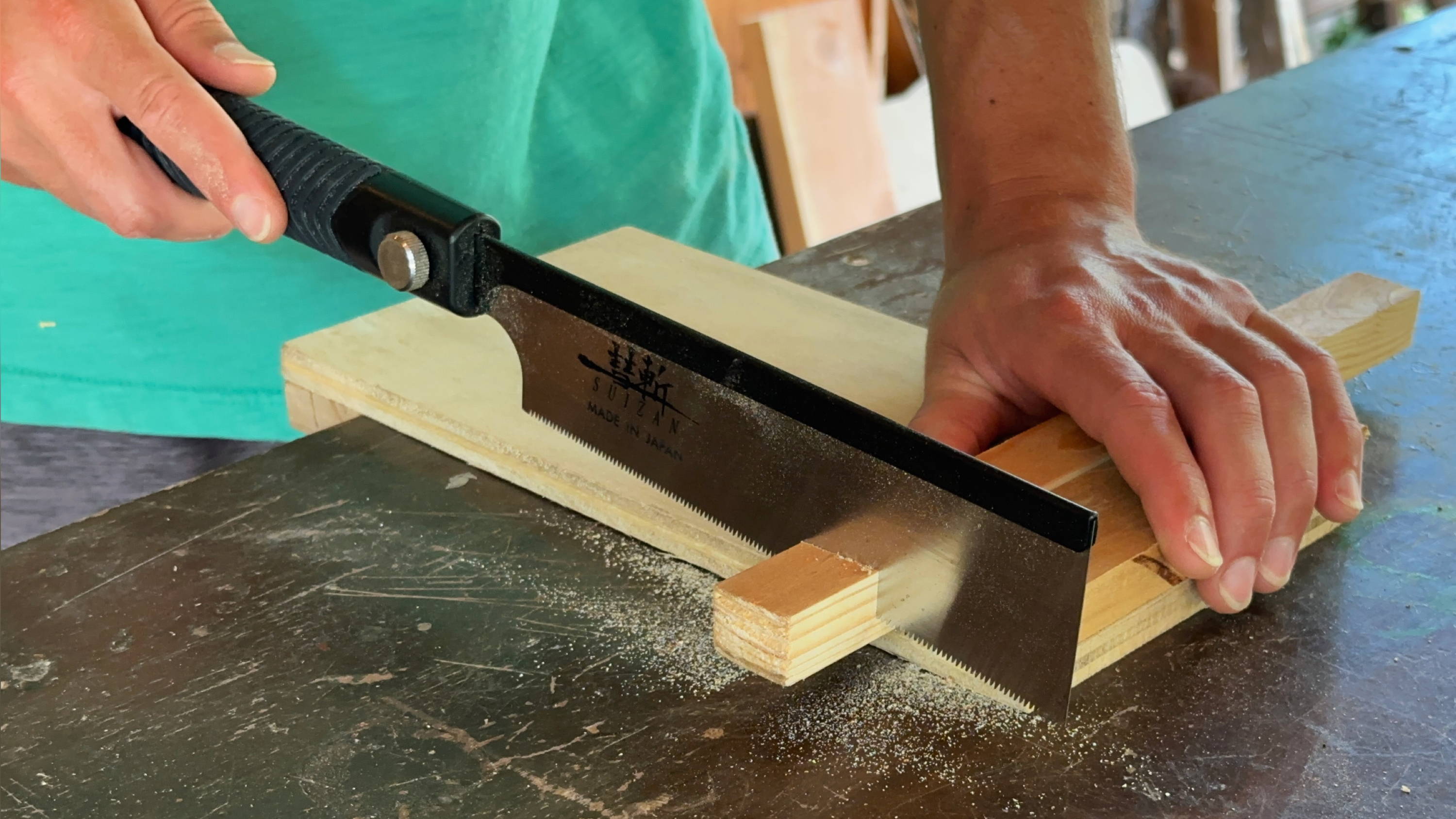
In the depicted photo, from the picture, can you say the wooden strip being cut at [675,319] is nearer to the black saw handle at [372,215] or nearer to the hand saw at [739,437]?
the hand saw at [739,437]

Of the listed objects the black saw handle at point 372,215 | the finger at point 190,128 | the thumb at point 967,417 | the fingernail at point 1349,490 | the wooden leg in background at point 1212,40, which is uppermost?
the finger at point 190,128

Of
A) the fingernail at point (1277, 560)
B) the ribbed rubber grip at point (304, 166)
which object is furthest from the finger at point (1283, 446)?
the ribbed rubber grip at point (304, 166)

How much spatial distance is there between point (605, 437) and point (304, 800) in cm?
43

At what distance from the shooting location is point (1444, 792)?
37.0 inches

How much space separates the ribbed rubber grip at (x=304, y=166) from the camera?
47.1 inches

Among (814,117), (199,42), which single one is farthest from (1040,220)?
(814,117)

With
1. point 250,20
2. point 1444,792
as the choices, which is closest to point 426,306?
point 250,20

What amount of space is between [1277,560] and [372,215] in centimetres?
79

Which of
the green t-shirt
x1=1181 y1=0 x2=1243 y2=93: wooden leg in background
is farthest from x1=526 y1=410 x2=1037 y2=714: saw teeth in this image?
x1=1181 y1=0 x2=1243 y2=93: wooden leg in background

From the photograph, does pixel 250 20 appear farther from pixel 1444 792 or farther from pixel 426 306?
pixel 1444 792

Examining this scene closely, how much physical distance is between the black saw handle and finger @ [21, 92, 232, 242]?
25mm

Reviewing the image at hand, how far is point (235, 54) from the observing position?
1222mm

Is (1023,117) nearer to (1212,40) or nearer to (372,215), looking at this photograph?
(372,215)

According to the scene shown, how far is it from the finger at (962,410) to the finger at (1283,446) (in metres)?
0.20
